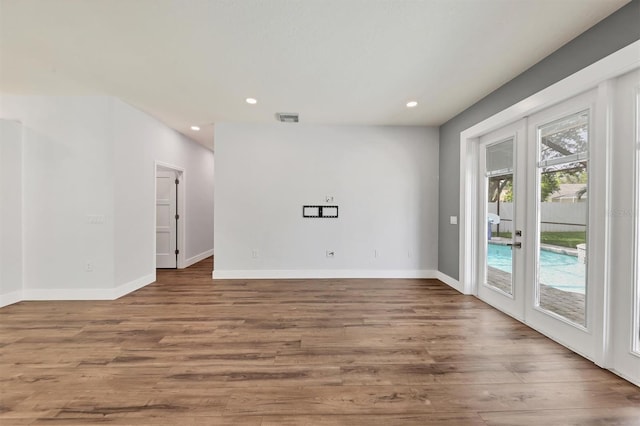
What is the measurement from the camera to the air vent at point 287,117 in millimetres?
4150

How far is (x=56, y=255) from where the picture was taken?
3.59 meters

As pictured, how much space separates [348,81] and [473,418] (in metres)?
3.27

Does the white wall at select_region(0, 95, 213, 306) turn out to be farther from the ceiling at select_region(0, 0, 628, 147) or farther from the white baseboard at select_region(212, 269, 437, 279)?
the white baseboard at select_region(212, 269, 437, 279)

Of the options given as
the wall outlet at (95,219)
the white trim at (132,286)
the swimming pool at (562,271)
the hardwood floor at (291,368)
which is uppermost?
the wall outlet at (95,219)

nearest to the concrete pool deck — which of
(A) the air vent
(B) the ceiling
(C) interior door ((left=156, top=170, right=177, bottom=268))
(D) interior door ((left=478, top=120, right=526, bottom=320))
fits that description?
(D) interior door ((left=478, top=120, right=526, bottom=320))

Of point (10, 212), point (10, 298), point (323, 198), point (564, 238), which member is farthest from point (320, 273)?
point (10, 212)

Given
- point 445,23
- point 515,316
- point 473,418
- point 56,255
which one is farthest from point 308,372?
point 56,255

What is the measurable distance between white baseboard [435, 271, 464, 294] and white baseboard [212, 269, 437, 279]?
0.37 feet

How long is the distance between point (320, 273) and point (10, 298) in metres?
4.39

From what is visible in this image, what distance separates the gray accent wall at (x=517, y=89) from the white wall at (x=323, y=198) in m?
0.24

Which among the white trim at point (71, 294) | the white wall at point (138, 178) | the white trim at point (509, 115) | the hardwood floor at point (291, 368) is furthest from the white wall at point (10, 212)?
the white trim at point (509, 115)

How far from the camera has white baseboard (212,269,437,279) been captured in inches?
185

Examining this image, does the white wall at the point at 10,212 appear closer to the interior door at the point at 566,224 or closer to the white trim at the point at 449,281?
the white trim at the point at 449,281

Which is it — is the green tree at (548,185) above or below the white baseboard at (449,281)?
above
